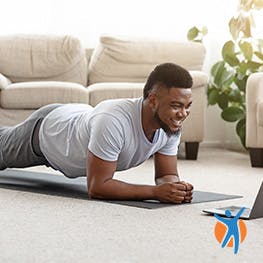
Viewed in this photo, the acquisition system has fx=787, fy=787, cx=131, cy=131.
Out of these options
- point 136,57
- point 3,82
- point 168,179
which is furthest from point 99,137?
point 136,57

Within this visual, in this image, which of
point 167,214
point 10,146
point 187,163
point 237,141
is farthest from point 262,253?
point 237,141

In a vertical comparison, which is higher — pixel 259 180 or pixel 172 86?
pixel 172 86

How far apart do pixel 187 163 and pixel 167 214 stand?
89.1 inches

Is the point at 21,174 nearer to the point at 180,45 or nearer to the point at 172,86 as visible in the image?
the point at 172,86

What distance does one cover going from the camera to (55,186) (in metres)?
3.70

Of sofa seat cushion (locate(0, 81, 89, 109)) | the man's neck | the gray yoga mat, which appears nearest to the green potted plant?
sofa seat cushion (locate(0, 81, 89, 109))

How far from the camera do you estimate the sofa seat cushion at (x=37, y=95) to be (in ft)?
16.8

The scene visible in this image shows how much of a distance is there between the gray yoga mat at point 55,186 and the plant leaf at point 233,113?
198 cm

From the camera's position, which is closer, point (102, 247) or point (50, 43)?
point (102, 247)

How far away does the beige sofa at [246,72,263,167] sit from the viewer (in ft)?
15.9

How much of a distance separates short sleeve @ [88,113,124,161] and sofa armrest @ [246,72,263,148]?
1956 millimetres

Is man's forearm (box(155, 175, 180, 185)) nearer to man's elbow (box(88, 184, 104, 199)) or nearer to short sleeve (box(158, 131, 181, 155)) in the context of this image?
short sleeve (box(158, 131, 181, 155))

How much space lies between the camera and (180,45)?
572 cm

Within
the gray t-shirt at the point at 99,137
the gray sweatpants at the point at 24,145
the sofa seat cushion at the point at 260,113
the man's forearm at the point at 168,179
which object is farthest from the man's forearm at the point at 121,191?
the sofa seat cushion at the point at 260,113
